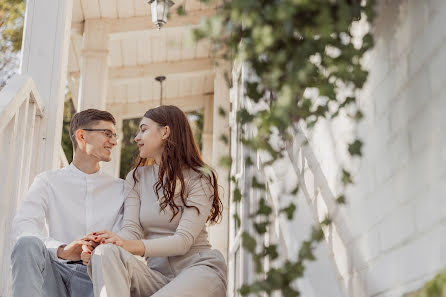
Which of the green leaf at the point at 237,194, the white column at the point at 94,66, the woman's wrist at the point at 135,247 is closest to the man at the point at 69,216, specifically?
the woman's wrist at the point at 135,247

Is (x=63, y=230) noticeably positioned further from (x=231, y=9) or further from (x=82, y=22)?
(x=82, y=22)

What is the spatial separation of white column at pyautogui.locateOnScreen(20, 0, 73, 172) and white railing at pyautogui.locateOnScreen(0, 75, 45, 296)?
0.10m

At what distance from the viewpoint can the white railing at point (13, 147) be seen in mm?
2424

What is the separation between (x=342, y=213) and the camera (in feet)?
6.46

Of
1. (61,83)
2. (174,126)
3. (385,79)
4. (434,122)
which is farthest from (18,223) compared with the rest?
(434,122)

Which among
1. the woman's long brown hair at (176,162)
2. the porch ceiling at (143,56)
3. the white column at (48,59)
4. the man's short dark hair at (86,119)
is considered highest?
the porch ceiling at (143,56)

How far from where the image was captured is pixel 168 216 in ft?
8.45

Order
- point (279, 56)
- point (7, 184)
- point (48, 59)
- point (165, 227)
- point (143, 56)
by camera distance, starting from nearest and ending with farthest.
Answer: point (279, 56) < point (7, 184) < point (165, 227) < point (48, 59) < point (143, 56)

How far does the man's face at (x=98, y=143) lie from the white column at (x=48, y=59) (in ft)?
0.97

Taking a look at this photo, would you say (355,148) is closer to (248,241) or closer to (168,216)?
(248,241)

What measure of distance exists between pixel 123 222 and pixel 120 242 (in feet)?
1.21

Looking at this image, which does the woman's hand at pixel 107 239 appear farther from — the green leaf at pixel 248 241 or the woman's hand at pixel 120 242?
the green leaf at pixel 248 241

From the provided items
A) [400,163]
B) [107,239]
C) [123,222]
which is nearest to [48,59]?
[123,222]

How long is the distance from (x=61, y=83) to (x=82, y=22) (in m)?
2.77
